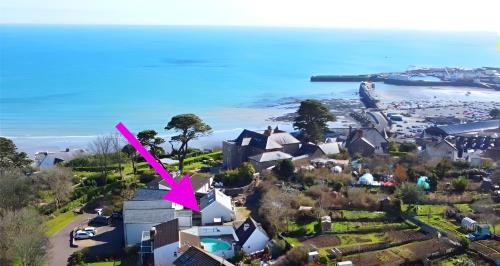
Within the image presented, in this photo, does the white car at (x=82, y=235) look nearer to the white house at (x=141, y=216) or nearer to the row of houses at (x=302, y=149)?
the white house at (x=141, y=216)

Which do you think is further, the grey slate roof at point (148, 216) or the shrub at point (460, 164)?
the shrub at point (460, 164)

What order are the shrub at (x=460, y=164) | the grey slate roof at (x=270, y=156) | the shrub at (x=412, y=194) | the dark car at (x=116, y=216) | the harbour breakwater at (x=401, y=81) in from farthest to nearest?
the harbour breakwater at (x=401, y=81) < the grey slate roof at (x=270, y=156) < the shrub at (x=460, y=164) < the dark car at (x=116, y=216) < the shrub at (x=412, y=194)

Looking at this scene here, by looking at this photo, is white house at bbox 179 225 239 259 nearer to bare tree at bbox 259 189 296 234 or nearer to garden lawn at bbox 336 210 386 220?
bare tree at bbox 259 189 296 234

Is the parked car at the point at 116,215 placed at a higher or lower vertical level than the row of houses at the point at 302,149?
lower

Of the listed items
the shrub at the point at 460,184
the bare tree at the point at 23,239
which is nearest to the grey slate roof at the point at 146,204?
the bare tree at the point at 23,239

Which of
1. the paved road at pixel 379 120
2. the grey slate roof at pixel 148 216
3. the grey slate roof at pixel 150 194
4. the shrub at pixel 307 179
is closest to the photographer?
the grey slate roof at pixel 148 216

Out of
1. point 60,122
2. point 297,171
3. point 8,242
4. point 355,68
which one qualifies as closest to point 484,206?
point 297,171

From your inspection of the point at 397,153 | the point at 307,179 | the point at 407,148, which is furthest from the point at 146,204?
the point at 407,148
